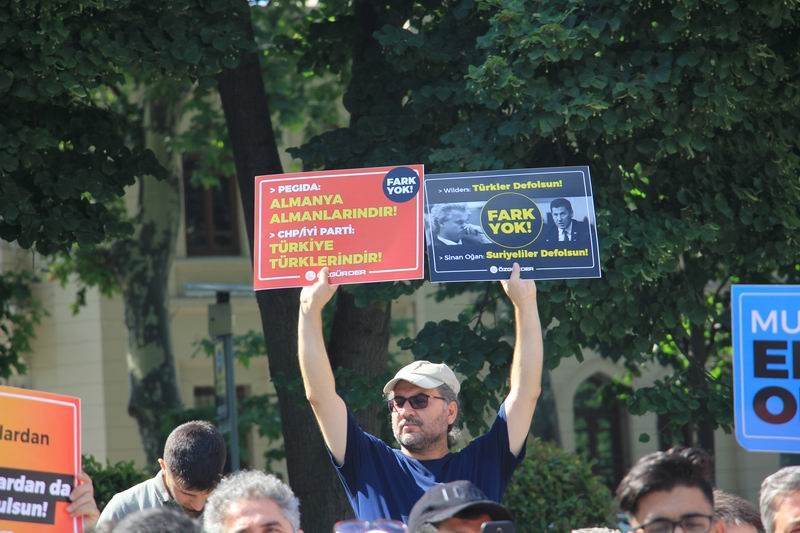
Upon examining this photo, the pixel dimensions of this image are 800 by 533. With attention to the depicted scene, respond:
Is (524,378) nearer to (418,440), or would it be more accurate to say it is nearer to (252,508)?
(418,440)

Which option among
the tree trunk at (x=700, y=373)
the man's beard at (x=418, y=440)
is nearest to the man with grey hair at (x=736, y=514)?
the man's beard at (x=418, y=440)

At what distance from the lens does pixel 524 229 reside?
6410mm

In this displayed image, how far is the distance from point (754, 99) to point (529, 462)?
15.5 feet

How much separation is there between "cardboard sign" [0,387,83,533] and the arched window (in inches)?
803

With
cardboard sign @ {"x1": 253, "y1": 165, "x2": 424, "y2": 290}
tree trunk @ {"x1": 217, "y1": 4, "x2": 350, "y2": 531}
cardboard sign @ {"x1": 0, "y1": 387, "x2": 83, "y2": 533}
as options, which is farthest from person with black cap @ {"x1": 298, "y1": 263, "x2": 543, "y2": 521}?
tree trunk @ {"x1": 217, "y1": 4, "x2": 350, "y2": 531}

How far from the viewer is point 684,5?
920 centimetres

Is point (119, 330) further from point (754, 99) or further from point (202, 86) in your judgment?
point (754, 99)

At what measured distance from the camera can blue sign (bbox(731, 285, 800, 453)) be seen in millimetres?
5762

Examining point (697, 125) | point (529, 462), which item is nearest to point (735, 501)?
point (697, 125)

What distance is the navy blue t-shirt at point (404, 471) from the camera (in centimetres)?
568

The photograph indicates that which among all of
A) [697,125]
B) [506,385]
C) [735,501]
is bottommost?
[735,501]

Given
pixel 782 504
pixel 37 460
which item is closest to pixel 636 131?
pixel 782 504

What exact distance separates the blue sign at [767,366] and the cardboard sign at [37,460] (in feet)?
8.58

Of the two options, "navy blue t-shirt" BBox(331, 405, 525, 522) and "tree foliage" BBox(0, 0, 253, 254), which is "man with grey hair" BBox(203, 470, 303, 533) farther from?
"tree foliage" BBox(0, 0, 253, 254)
